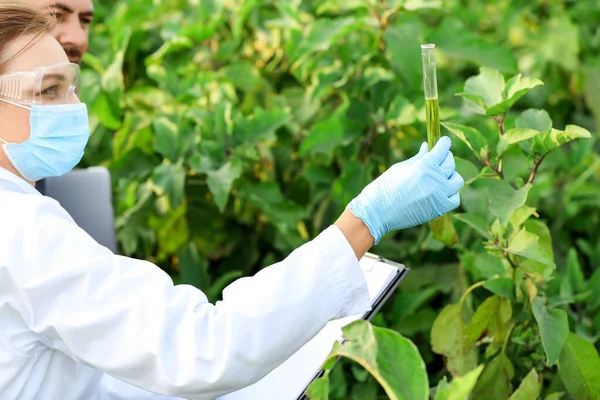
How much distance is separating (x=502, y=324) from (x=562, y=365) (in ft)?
0.44

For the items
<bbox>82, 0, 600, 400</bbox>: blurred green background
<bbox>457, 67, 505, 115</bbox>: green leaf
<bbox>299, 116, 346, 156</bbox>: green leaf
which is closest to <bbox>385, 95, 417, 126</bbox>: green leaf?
<bbox>82, 0, 600, 400</bbox>: blurred green background

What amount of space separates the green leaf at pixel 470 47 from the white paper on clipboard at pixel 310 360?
72 centimetres

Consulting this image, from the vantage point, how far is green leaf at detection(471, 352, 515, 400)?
1.54 metres

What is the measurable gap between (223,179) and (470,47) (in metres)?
0.68

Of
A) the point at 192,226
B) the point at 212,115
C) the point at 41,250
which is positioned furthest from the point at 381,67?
the point at 41,250

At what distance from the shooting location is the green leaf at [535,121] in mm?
1463

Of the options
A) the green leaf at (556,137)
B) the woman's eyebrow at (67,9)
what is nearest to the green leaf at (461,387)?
the green leaf at (556,137)

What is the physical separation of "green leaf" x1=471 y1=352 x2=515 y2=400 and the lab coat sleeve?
513 mm

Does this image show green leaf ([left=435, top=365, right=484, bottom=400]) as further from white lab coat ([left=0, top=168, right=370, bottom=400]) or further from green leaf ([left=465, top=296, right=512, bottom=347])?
green leaf ([left=465, top=296, right=512, bottom=347])

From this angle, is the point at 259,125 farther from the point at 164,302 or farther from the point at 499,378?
the point at 164,302

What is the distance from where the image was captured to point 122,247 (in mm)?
2172

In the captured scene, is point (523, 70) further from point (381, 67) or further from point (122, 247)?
point (122, 247)

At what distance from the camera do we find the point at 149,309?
1111 mm

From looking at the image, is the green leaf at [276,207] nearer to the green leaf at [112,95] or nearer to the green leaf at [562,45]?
the green leaf at [112,95]
